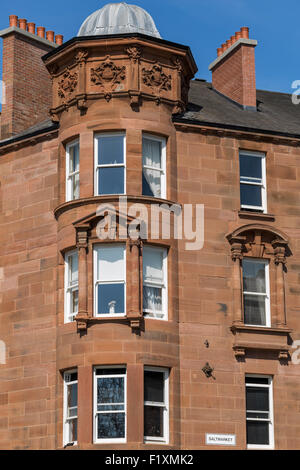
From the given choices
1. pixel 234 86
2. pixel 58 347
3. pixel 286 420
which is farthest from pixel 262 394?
pixel 234 86

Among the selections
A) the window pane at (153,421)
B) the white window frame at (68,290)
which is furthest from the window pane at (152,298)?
the window pane at (153,421)

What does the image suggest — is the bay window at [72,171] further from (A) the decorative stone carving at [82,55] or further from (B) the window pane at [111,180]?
(A) the decorative stone carving at [82,55]

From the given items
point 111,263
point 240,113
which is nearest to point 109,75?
point 240,113

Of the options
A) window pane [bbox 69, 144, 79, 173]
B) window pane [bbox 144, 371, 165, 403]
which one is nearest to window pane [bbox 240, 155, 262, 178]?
window pane [bbox 69, 144, 79, 173]

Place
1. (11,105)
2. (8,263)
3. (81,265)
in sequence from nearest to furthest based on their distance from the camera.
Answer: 1. (81,265)
2. (8,263)
3. (11,105)

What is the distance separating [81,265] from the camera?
95.1 feet

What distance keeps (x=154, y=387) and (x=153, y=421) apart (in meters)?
0.97

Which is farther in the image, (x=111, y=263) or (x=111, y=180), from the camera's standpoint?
(x=111, y=180)

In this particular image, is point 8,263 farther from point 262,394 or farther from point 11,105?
point 262,394

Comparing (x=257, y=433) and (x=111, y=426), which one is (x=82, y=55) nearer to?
(x=111, y=426)

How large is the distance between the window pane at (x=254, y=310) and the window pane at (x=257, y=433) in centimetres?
304

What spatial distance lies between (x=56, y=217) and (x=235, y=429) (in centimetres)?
844

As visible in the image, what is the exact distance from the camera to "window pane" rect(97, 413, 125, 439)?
27.8 metres

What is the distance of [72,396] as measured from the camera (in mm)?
28812
